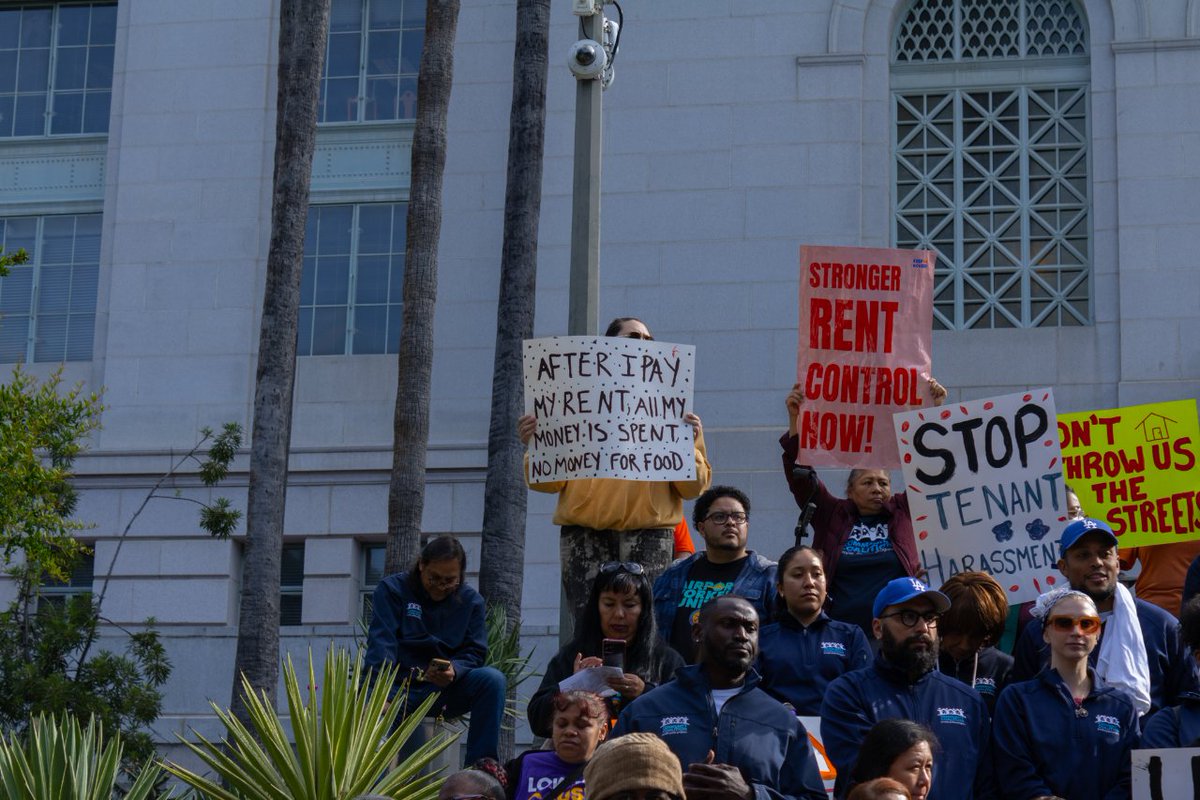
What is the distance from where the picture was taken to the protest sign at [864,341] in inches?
495

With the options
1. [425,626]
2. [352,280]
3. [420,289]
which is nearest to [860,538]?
[425,626]

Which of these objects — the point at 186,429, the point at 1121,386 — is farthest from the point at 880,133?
the point at 186,429

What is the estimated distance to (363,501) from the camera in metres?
21.4

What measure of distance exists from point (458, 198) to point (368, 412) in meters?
2.46

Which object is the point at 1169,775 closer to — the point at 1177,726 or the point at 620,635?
the point at 1177,726

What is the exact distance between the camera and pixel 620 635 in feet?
32.3

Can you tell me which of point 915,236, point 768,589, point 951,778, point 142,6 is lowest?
point 951,778

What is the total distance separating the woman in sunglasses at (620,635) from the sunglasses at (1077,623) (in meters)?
1.86

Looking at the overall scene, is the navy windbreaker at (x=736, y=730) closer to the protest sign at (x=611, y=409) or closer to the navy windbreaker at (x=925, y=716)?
the navy windbreaker at (x=925, y=716)

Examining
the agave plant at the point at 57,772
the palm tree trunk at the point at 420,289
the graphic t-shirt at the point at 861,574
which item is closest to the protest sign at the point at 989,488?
the graphic t-shirt at the point at 861,574

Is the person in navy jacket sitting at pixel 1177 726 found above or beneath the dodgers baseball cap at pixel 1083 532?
beneath

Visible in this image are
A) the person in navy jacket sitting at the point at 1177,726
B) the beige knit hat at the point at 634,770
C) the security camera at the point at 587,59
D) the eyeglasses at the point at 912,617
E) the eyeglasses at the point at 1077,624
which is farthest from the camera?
the security camera at the point at 587,59

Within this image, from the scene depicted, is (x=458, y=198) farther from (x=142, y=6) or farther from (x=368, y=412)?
(x=142, y=6)

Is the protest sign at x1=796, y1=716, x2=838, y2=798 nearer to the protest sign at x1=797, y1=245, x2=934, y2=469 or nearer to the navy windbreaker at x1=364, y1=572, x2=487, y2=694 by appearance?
the navy windbreaker at x1=364, y1=572, x2=487, y2=694
